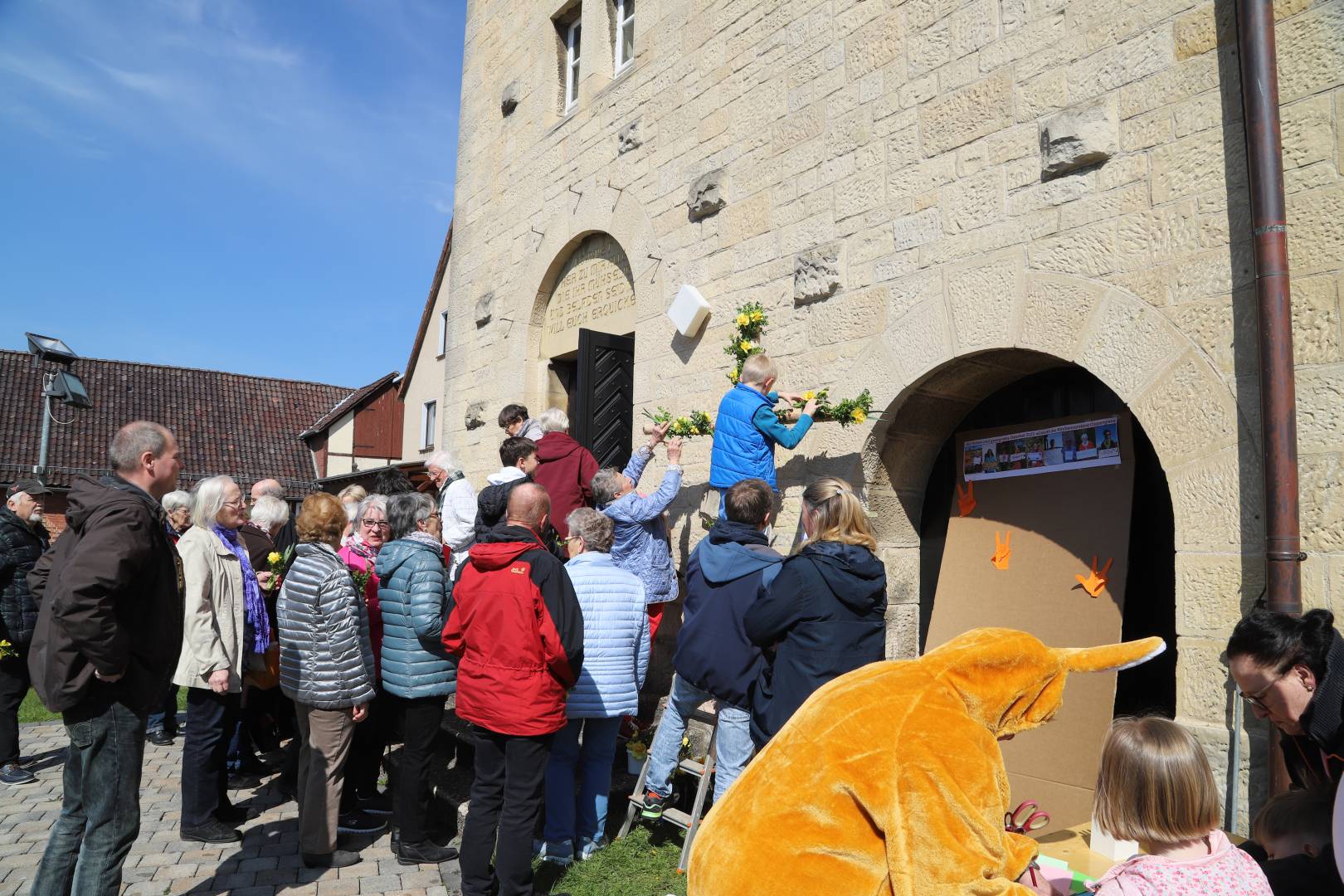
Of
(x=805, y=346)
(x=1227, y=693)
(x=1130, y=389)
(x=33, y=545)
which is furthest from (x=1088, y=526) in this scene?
(x=33, y=545)

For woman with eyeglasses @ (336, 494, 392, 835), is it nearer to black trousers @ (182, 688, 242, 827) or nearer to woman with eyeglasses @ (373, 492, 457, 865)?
woman with eyeglasses @ (373, 492, 457, 865)

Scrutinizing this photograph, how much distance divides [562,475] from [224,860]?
2821 millimetres

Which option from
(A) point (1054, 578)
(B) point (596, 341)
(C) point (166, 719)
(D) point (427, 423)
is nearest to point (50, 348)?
(C) point (166, 719)

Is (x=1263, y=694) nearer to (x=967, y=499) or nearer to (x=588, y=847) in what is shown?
(x=967, y=499)

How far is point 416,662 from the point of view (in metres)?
4.29

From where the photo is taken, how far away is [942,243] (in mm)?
4551

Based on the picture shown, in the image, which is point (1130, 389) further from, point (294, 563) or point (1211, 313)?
point (294, 563)

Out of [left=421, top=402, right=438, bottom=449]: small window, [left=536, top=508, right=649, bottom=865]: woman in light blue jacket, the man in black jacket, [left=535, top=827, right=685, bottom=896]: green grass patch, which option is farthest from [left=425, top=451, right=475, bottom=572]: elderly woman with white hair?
[left=421, top=402, right=438, bottom=449]: small window

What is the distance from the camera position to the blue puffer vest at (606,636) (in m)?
4.17

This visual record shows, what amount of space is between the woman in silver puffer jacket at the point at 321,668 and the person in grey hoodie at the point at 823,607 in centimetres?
208

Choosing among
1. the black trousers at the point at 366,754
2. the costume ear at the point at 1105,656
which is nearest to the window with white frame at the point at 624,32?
the black trousers at the point at 366,754

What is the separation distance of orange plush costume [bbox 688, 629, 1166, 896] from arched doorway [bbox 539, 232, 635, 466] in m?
5.28

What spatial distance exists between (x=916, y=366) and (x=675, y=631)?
2.66 meters

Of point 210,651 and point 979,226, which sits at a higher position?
point 979,226
